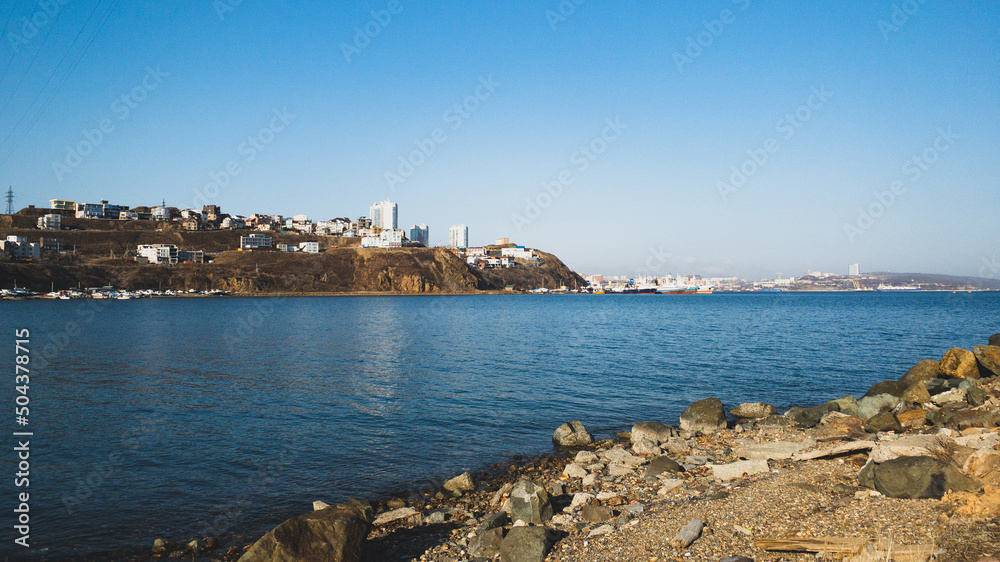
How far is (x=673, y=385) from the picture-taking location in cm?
2808

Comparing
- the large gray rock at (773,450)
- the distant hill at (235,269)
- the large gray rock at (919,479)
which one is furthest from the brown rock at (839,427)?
the distant hill at (235,269)

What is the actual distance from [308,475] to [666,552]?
33.0ft

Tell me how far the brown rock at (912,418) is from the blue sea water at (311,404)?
557cm

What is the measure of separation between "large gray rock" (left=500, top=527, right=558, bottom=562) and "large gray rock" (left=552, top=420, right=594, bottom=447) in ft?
26.9

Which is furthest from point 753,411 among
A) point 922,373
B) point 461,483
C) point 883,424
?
point 461,483

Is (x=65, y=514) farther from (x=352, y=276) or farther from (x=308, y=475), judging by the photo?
(x=352, y=276)

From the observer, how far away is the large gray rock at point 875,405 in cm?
1901

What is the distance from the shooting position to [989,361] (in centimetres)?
2320

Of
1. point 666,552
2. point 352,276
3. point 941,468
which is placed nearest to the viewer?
point 666,552

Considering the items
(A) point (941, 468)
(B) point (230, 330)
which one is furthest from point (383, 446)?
(B) point (230, 330)

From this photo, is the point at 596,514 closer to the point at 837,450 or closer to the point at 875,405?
the point at 837,450

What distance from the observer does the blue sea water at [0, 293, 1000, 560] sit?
1295 cm

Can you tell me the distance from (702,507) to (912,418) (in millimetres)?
12328

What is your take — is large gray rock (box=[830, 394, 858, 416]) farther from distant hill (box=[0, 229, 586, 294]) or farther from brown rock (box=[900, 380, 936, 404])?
distant hill (box=[0, 229, 586, 294])
